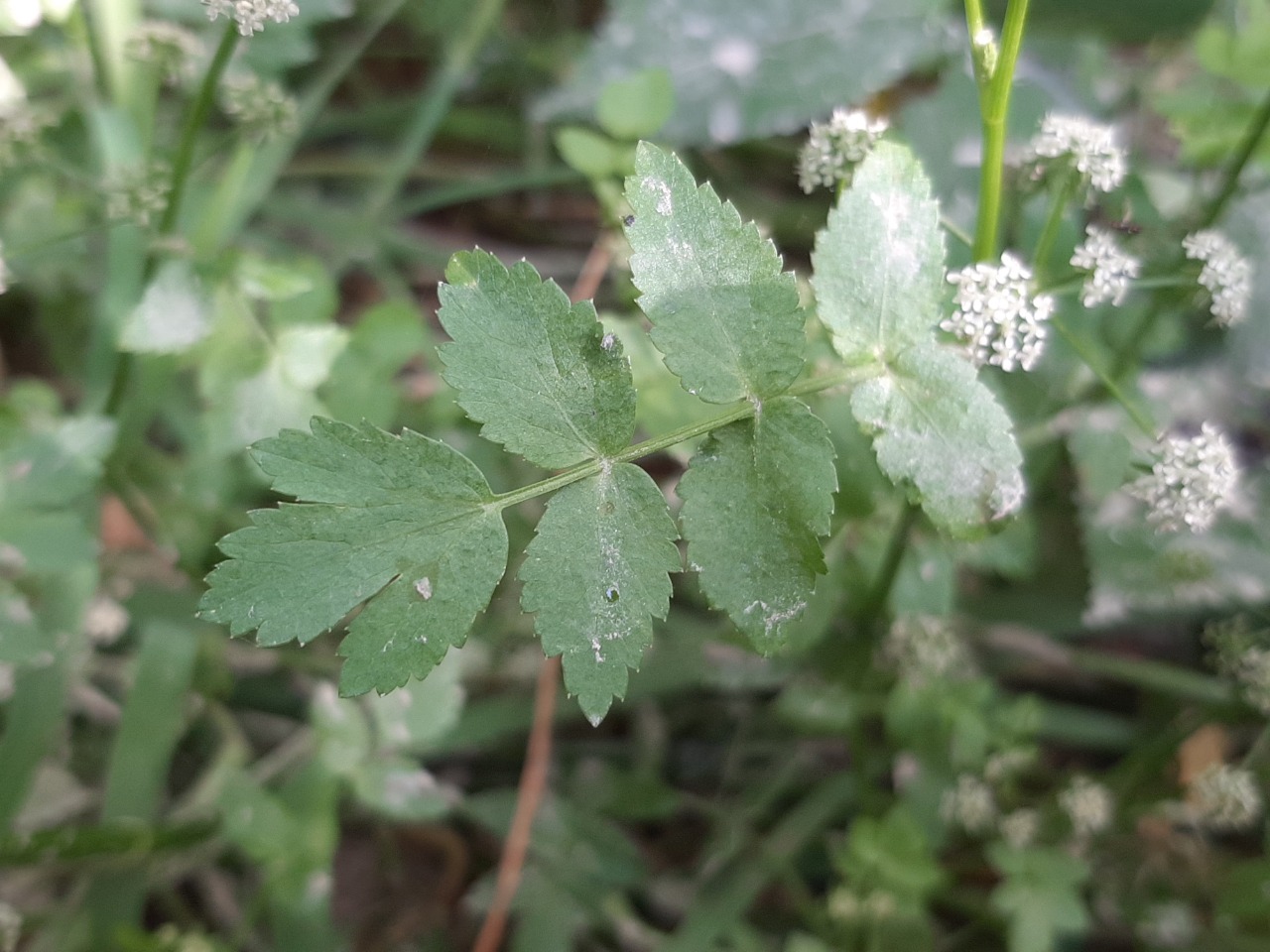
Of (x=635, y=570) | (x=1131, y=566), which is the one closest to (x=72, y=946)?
(x=635, y=570)

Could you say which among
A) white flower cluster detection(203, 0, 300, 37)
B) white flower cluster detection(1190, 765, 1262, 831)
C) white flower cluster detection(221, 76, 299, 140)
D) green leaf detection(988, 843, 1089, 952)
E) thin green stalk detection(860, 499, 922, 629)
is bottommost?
green leaf detection(988, 843, 1089, 952)

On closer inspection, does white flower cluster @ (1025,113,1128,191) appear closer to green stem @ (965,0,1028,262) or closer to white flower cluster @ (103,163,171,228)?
green stem @ (965,0,1028,262)

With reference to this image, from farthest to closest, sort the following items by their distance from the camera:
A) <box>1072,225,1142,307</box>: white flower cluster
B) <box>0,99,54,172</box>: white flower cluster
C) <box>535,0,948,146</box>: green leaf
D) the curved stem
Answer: <box>535,0,948,146</box>: green leaf < the curved stem < <box>0,99,54,172</box>: white flower cluster < <box>1072,225,1142,307</box>: white flower cluster

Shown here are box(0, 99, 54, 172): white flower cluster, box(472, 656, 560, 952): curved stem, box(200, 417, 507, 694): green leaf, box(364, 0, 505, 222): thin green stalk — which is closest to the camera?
box(200, 417, 507, 694): green leaf

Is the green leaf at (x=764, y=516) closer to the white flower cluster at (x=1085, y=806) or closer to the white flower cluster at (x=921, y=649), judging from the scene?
the white flower cluster at (x=921, y=649)

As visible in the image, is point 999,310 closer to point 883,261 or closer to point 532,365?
point 883,261

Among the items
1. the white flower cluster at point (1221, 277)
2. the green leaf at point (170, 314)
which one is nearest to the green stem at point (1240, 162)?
Answer: the white flower cluster at point (1221, 277)

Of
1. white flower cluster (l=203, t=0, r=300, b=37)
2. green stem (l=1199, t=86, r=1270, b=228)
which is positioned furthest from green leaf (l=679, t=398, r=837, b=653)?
green stem (l=1199, t=86, r=1270, b=228)
